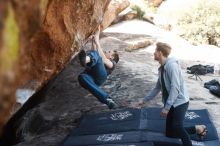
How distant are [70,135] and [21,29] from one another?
18.5 feet

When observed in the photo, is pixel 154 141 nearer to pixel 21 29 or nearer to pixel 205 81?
pixel 21 29

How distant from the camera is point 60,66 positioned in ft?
30.6

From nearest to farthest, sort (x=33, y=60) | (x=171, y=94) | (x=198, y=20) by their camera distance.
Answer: (x=171, y=94), (x=33, y=60), (x=198, y=20)

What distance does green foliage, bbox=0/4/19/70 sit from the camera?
2.77 m

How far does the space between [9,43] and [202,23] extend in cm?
2011

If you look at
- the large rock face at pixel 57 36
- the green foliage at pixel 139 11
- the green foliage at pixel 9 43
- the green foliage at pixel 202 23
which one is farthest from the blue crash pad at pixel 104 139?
the green foliage at pixel 139 11

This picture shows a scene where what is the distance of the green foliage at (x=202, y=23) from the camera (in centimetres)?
2128

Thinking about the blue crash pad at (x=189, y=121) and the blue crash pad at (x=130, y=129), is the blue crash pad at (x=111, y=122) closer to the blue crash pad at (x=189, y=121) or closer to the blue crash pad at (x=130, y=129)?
the blue crash pad at (x=130, y=129)

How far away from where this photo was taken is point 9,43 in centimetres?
283

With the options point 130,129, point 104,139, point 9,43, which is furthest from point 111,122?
point 9,43

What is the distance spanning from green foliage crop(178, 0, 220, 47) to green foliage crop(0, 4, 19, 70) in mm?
18342

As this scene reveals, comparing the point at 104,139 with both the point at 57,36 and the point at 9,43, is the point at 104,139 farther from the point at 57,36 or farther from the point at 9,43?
the point at 9,43

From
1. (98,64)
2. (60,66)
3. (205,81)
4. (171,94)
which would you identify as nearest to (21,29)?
(171,94)

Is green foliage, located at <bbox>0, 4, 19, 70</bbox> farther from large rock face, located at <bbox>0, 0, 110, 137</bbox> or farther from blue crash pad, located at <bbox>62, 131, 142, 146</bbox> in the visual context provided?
blue crash pad, located at <bbox>62, 131, 142, 146</bbox>
